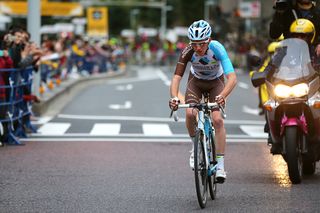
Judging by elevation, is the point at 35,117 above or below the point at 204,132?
below

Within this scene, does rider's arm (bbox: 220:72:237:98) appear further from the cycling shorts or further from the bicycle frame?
the cycling shorts

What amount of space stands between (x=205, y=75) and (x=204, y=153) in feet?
4.06

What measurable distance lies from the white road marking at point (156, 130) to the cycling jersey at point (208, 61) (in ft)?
25.1

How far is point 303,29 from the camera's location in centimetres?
1148

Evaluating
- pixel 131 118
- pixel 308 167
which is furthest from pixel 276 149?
pixel 131 118

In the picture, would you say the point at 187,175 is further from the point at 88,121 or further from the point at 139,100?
the point at 139,100

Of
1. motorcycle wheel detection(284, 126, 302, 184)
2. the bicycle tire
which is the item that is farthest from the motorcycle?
the bicycle tire

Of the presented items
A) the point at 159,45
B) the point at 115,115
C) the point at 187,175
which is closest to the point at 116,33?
the point at 159,45

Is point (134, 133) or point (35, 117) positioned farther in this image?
point (35, 117)

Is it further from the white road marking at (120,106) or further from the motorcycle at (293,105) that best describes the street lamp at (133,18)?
the motorcycle at (293,105)

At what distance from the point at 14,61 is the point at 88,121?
14.1ft

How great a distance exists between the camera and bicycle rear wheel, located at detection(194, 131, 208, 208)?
29.7 ft

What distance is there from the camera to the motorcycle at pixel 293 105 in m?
Result: 10.6

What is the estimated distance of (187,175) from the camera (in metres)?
11.9
